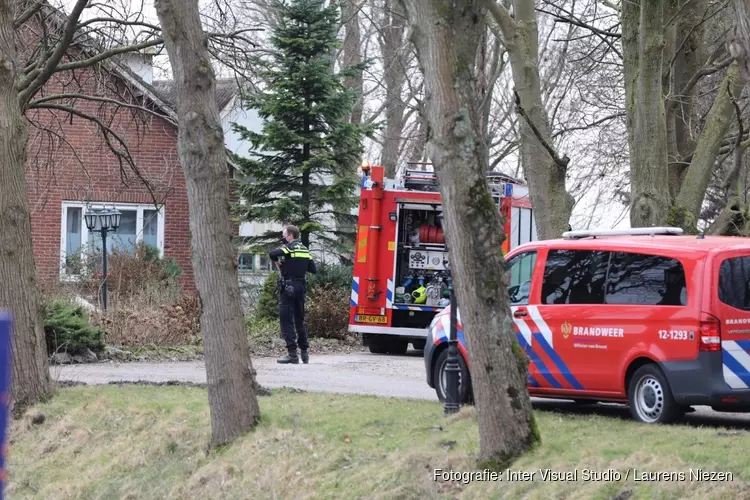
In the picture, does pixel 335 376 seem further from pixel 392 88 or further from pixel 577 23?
pixel 392 88

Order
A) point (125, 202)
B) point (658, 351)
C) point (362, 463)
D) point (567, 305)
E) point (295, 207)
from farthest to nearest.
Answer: point (125, 202)
point (295, 207)
point (567, 305)
point (658, 351)
point (362, 463)

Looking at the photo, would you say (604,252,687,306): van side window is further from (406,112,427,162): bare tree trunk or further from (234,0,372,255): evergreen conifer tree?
(406,112,427,162): bare tree trunk

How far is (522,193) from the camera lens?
19938 millimetres

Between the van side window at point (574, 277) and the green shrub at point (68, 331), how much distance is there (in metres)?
8.05

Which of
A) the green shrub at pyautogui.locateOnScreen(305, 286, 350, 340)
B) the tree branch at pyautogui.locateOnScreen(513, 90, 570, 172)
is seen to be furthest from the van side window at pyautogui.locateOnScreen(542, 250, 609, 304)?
the green shrub at pyautogui.locateOnScreen(305, 286, 350, 340)

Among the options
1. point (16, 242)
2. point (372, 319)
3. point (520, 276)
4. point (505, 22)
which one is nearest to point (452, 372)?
point (520, 276)

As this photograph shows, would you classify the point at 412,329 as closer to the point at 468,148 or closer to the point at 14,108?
the point at 14,108

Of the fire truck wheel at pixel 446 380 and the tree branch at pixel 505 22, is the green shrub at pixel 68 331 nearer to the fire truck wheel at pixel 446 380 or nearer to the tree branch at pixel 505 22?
the fire truck wheel at pixel 446 380

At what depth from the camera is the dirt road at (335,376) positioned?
432 inches

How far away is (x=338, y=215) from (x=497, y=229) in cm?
1733

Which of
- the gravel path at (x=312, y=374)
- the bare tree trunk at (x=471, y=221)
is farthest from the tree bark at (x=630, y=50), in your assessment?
the bare tree trunk at (x=471, y=221)

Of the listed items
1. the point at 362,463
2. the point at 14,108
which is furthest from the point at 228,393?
the point at 14,108

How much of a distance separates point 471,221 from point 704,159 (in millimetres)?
7411

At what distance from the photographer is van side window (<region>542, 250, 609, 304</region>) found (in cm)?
976
